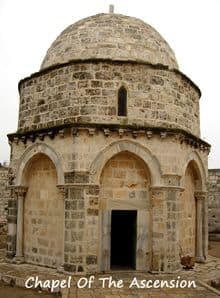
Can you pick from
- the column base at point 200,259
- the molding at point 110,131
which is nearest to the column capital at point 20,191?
the molding at point 110,131

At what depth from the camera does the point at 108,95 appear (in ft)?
34.2

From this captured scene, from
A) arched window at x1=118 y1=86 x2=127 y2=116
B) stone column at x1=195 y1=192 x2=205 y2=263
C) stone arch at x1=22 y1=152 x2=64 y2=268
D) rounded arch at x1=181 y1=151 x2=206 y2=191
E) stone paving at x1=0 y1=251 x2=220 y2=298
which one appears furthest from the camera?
stone column at x1=195 y1=192 x2=205 y2=263

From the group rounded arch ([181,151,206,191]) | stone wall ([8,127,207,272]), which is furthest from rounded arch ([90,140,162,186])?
rounded arch ([181,151,206,191])

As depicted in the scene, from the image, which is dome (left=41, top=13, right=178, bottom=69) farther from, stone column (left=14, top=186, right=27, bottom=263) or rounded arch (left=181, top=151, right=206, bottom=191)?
stone column (left=14, top=186, right=27, bottom=263)

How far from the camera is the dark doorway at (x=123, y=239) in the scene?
10.6 m

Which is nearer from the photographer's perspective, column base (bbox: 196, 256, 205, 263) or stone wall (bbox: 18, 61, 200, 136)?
stone wall (bbox: 18, 61, 200, 136)

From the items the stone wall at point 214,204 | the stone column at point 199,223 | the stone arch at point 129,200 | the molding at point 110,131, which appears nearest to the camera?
the molding at point 110,131

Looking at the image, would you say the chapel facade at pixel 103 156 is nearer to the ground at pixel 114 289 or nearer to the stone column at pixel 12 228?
the stone column at pixel 12 228

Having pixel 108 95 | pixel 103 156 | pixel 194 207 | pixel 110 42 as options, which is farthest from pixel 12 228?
pixel 110 42

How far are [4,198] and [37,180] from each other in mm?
11926

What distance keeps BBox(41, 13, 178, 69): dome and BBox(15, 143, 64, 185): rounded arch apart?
2462mm

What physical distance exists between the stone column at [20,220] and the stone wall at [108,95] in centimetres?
200

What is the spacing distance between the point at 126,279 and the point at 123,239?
12.6ft

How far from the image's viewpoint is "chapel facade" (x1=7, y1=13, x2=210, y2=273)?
10008 millimetres
